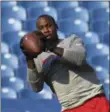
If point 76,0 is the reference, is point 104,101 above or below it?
above

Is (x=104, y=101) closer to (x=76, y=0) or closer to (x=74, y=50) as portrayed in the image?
(x=74, y=50)

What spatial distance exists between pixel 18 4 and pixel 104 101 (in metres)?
3.56

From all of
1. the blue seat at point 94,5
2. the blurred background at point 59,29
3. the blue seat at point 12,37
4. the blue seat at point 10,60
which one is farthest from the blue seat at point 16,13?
the blue seat at point 94,5

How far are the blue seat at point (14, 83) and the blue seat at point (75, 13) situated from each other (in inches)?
35.7

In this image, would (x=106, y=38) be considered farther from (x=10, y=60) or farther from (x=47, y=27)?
(x=47, y=27)

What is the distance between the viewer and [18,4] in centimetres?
569

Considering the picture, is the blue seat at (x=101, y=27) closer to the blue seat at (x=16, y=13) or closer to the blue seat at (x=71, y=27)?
the blue seat at (x=71, y=27)

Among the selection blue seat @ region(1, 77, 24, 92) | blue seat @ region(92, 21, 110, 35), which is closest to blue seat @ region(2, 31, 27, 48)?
blue seat @ region(1, 77, 24, 92)

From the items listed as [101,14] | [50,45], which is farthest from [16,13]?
[50,45]

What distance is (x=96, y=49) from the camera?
5371mm

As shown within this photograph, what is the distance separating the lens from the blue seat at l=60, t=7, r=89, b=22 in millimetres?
5559

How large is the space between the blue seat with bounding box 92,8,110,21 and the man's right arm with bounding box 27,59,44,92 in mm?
3312

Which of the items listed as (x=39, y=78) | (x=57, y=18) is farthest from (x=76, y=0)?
(x=39, y=78)

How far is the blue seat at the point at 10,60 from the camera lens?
5208mm
